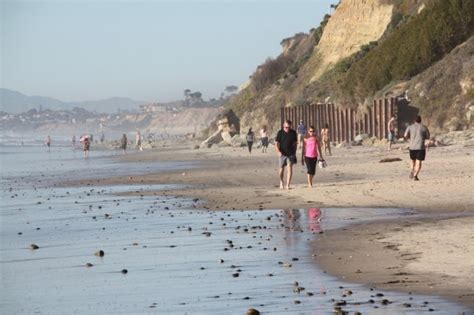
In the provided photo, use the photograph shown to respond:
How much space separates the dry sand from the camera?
39.8 ft

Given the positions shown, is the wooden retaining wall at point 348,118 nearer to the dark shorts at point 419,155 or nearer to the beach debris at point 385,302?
the dark shorts at point 419,155

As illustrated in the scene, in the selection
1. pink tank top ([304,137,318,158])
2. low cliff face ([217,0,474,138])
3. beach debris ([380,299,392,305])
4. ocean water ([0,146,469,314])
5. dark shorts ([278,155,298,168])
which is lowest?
ocean water ([0,146,469,314])

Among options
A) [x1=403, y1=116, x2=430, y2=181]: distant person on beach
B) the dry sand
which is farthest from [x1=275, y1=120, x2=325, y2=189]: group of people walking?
[x1=403, y1=116, x2=430, y2=181]: distant person on beach

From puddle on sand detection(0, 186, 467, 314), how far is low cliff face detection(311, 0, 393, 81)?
50042 millimetres

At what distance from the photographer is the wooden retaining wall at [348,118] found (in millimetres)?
48500

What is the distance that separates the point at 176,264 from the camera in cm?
1409

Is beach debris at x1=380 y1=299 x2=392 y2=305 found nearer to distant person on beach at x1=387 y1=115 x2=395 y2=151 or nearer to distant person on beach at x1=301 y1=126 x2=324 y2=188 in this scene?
distant person on beach at x1=301 y1=126 x2=324 y2=188

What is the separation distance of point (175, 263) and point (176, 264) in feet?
0.34

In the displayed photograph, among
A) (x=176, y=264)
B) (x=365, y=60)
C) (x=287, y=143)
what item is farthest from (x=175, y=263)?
(x=365, y=60)

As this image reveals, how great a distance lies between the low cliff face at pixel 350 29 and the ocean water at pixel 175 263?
49.0 metres

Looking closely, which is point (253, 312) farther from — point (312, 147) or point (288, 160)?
point (312, 147)

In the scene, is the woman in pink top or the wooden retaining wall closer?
the woman in pink top

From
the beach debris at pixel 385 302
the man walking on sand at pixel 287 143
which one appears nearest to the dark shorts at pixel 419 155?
the man walking on sand at pixel 287 143

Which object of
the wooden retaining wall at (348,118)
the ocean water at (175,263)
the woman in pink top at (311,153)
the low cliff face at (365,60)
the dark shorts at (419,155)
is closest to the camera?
the ocean water at (175,263)
